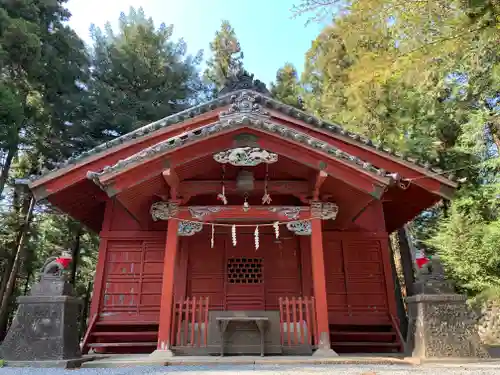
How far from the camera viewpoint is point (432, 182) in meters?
8.51

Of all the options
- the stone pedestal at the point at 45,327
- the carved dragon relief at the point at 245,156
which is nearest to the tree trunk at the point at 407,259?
the carved dragon relief at the point at 245,156

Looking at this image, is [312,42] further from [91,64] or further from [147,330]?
[147,330]

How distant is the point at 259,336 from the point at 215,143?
357cm

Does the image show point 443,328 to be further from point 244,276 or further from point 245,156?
point 244,276

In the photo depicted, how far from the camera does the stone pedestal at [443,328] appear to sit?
5.56 meters

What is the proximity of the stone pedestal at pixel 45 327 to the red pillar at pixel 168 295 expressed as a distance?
4.42 ft

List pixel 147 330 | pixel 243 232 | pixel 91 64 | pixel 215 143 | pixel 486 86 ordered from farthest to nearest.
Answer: pixel 91 64
pixel 486 86
pixel 243 232
pixel 147 330
pixel 215 143

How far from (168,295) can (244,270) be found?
9.02 feet

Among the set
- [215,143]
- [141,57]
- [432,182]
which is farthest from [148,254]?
[141,57]

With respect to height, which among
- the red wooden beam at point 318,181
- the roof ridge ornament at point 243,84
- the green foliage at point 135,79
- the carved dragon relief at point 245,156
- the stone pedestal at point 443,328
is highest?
the green foliage at point 135,79

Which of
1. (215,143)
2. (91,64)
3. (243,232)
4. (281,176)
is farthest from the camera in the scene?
(91,64)

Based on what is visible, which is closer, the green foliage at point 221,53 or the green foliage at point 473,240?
the green foliage at point 473,240

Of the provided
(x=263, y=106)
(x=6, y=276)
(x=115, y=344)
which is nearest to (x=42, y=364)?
(x=115, y=344)

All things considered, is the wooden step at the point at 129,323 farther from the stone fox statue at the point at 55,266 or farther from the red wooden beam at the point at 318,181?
the red wooden beam at the point at 318,181
